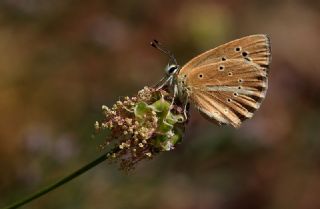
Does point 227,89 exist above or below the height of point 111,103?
above

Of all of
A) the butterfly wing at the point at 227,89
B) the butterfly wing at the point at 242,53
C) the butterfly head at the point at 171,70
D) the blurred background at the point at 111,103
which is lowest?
the blurred background at the point at 111,103

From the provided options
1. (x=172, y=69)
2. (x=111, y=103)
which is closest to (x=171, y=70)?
(x=172, y=69)

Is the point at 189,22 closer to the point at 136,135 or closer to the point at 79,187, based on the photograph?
the point at 79,187

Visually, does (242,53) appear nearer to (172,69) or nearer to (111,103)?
(172,69)

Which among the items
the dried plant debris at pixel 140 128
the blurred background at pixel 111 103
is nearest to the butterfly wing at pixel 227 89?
the dried plant debris at pixel 140 128

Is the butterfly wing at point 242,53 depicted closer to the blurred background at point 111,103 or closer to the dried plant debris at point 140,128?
the dried plant debris at point 140,128
